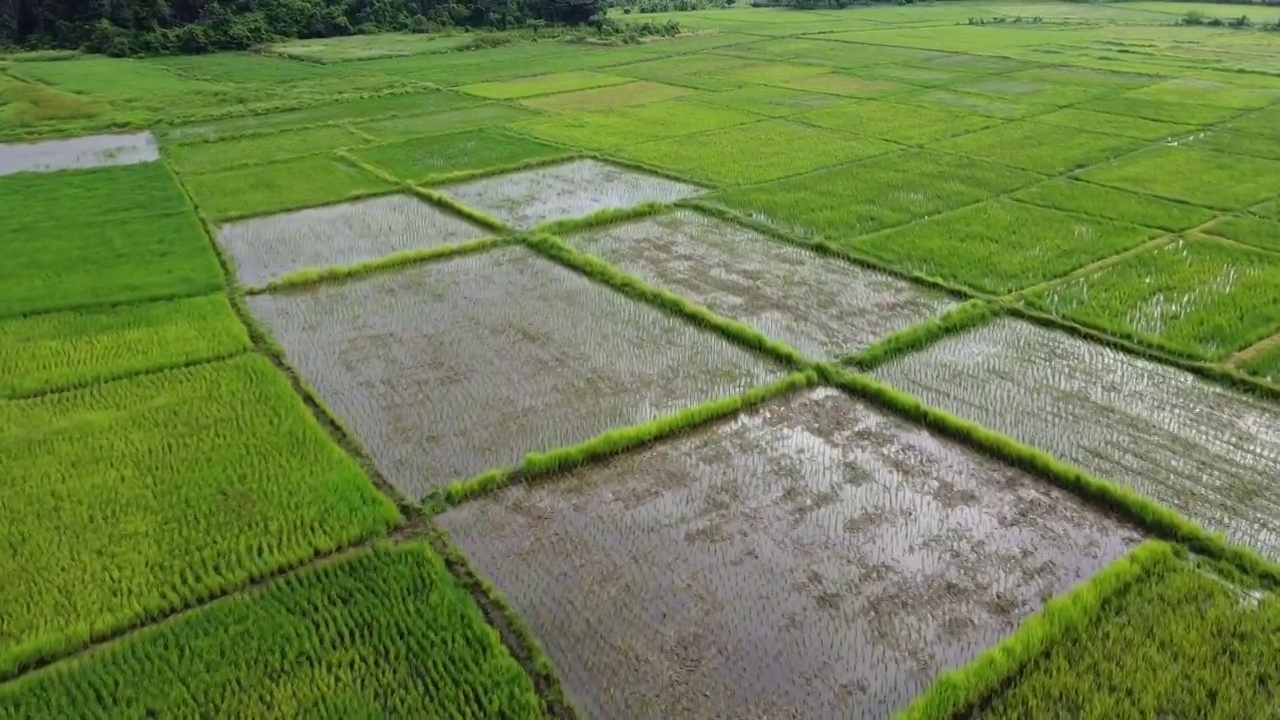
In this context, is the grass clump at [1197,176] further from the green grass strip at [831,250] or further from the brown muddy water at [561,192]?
the brown muddy water at [561,192]

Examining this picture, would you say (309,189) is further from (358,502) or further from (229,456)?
(358,502)

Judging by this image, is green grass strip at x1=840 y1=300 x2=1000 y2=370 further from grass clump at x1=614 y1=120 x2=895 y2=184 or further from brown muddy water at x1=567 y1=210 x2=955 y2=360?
grass clump at x1=614 y1=120 x2=895 y2=184

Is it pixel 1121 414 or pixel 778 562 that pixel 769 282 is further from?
pixel 778 562

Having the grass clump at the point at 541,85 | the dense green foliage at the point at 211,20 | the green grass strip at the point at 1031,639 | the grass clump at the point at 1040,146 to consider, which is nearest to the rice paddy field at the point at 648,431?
the green grass strip at the point at 1031,639

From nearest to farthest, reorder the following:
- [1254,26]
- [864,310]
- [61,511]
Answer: [61,511]
[864,310]
[1254,26]

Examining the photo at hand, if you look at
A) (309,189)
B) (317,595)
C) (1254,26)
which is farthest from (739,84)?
(1254,26)

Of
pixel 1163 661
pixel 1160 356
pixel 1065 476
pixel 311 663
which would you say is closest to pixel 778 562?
pixel 1163 661

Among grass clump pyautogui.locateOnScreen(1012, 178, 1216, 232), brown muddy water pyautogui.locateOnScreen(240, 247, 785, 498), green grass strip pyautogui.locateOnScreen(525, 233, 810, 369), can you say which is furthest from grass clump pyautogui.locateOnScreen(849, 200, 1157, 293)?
brown muddy water pyautogui.locateOnScreen(240, 247, 785, 498)
